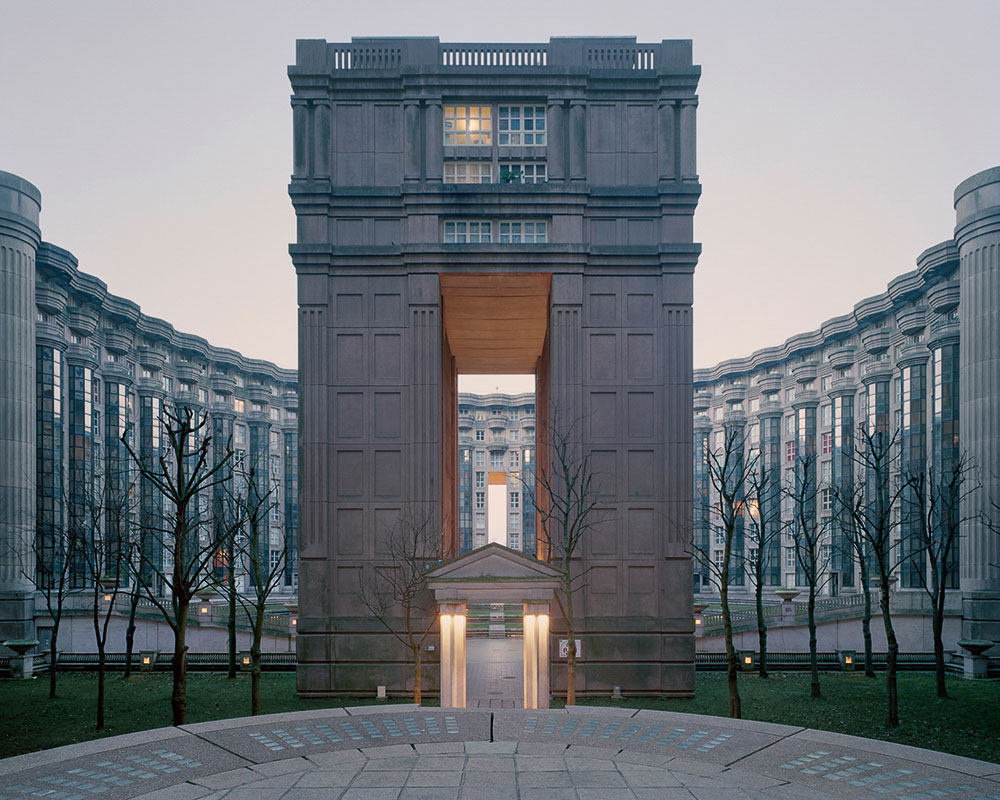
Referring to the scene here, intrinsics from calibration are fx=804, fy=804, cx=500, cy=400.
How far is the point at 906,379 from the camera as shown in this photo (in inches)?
2349

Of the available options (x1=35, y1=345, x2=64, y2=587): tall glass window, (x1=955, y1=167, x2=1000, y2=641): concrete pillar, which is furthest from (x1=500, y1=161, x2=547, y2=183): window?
(x1=35, y1=345, x2=64, y2=587): tall glass window

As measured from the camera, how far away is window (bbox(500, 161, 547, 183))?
33.2 meters

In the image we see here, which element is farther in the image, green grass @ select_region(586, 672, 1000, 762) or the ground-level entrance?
the ground-level entrance

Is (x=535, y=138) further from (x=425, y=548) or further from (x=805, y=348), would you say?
(x=805, y=348)

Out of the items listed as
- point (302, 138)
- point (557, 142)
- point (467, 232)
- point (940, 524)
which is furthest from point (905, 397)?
point (302, 138)

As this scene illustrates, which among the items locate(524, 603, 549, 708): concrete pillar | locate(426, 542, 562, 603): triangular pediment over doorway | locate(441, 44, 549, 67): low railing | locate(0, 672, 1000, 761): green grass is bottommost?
locate(0, 672, 1000, 761): green grass

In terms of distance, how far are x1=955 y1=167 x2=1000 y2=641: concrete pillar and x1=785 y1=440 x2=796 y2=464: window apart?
50.7 m

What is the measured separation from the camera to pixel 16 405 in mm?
43219

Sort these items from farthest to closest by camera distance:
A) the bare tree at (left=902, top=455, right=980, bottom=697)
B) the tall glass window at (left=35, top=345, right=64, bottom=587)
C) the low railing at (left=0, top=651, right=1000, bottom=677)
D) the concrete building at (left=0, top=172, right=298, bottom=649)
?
1. the tall glass window at (left=35, top=345, right=64, bottom=587)
2. the concrete building at (left=0, top=172, right=298, bottom=649)
3. the low railing at (left=0, top=651, right=1000, bottom=677)
4. the bare tree at (left=902, top=455, right=980, bottom=697)

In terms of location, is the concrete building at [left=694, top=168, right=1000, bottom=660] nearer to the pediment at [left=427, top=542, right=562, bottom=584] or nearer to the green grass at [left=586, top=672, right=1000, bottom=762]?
the green grass at [left=586, top=672, right=1000, bottom=762]

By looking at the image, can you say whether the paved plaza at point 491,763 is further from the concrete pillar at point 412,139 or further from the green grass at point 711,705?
the concrete pillar at point 412,139

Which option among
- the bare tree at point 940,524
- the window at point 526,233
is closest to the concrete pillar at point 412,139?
the window at point 526,233

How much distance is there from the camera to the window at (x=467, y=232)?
32406mm

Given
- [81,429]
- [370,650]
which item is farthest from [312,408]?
[81,429]
